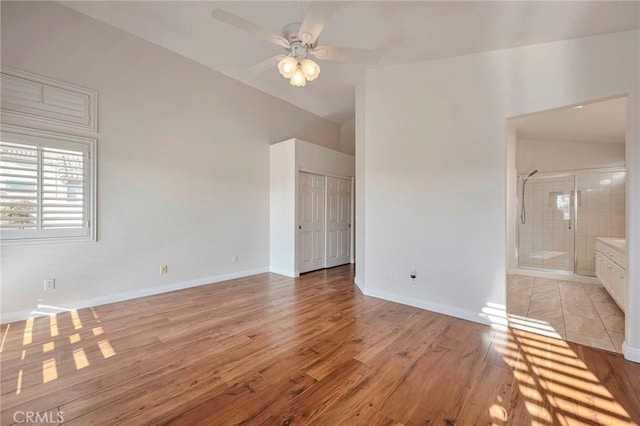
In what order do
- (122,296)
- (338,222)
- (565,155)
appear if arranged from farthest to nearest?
(338,222)
(565,155)
(122,296)

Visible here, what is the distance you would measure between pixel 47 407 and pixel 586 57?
4.90 metres

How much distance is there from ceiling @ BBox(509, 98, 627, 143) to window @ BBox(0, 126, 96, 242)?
5.54m

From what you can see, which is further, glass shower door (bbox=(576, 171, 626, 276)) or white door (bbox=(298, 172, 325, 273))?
white door (bbox=(298, 172, 325, 273))

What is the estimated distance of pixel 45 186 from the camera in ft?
9.93

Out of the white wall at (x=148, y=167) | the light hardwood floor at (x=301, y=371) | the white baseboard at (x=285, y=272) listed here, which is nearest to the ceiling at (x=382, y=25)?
the white wall at (x=148, y=167)

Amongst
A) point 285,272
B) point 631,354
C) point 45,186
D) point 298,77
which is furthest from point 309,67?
point 285,272

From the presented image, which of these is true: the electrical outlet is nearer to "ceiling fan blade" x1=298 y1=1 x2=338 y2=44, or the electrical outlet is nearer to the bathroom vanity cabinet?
"ceiling fan blade" x1=298 y1=1 x2=338 y2=44

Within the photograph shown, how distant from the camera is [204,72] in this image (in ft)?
14.2

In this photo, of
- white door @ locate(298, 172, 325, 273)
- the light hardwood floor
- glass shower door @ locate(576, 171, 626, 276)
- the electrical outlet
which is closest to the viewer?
the light hardwood floor

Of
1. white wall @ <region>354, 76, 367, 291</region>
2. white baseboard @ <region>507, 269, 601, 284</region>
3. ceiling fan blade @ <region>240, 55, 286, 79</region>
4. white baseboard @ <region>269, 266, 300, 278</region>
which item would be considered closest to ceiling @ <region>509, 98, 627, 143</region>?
white wall @ <region>354, 76, 367, 291</region>

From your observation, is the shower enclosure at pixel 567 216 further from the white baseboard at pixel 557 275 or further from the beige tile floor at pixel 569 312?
the beige tile floor at pixel 569 312

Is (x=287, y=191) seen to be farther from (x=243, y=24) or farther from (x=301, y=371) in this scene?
(x=301, y=371)

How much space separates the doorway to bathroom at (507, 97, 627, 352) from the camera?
364 cm

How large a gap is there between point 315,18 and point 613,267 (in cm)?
448
